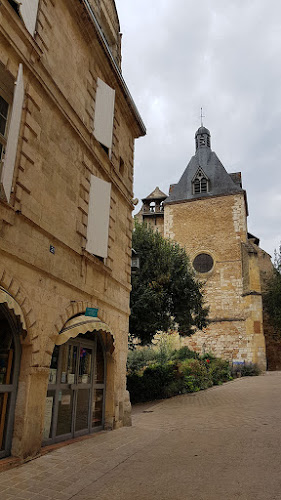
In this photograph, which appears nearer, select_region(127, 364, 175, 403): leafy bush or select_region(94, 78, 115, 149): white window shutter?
select_region(94, 78, 115, 149): white window shutter

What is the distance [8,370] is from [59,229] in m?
2.31

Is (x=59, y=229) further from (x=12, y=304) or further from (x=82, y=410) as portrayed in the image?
(x=82, y=410)

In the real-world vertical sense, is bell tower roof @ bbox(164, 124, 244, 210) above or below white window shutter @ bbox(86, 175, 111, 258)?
above

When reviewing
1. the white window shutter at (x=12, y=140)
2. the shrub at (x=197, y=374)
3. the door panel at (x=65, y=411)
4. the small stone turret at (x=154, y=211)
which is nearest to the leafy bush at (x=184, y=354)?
the shrub at (x=197, y=374)

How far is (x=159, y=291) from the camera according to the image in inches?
561

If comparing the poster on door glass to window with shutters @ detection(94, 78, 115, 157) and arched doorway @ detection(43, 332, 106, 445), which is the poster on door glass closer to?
arched doorway @ detection(43, 332, 106, 445)

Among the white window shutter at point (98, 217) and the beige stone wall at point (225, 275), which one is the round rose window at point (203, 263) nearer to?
the beige stone wall at point (225, 275)

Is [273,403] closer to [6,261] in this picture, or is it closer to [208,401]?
[208,401]

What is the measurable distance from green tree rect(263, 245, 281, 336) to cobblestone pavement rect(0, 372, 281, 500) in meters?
16.5

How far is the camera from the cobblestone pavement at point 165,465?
13.3 feet

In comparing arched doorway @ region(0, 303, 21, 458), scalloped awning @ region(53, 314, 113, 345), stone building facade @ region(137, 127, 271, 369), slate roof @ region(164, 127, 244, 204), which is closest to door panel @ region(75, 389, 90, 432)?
scalloped awning @ region(53, 314, 113, 345)

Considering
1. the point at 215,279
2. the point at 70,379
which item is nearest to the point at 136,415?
the point at 70,379

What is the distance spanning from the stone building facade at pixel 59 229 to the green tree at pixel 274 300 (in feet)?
57.6

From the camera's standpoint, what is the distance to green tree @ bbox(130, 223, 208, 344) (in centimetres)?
1370
